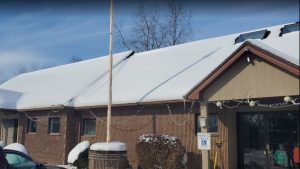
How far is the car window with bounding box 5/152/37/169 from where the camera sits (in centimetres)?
1230

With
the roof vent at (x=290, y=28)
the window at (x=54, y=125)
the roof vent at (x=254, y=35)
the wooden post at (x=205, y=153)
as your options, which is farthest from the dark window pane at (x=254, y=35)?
the window at (x=54, y=125)

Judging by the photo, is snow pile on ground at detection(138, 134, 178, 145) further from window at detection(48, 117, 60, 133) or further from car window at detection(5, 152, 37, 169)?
window at detection(48, 117, 60, 133)

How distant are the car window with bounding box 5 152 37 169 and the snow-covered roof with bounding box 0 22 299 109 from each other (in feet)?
20.3

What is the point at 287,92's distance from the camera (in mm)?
11539

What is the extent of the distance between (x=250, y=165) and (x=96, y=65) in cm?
1592

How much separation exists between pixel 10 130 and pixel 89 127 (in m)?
8.94

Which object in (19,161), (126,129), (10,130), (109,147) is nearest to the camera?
(19,161)

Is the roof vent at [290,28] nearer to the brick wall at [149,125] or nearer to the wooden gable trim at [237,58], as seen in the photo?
the brick wall at [149,125]

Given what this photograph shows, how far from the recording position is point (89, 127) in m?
22.5

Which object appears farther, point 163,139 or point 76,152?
point 76,152

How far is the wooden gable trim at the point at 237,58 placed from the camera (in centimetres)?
1128

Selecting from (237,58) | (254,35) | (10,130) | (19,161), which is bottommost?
(19,161)

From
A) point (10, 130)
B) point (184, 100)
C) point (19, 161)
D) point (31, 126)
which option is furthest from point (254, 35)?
point (10, 130)

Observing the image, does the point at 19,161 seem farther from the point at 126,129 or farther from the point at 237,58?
the point at 126,129
